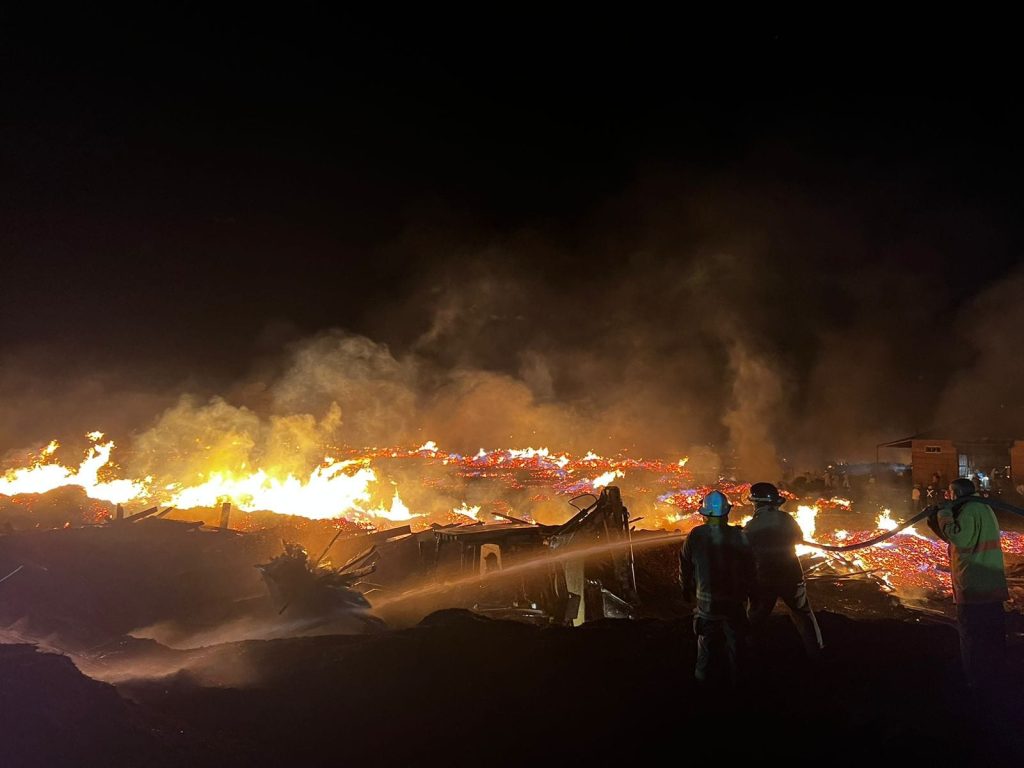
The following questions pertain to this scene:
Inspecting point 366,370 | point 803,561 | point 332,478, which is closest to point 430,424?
point 366,370

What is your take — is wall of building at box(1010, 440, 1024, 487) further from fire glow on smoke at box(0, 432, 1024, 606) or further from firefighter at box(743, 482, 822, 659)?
firefighter at box(743, 482, 822, 659)

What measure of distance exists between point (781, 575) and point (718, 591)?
1154mm

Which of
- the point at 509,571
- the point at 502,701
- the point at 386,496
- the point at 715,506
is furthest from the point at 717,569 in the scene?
the point at 386,496

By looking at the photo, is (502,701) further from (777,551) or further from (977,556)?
(977,556)

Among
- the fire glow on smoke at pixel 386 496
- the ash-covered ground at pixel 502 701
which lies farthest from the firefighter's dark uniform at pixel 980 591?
the fire glow on smoke at pixel 386 496

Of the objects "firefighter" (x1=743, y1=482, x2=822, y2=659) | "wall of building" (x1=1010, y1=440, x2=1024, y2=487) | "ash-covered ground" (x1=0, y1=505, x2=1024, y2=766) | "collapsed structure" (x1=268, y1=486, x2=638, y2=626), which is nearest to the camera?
"ash-covered ground" (x1=0, y1=505, x2=1024, y2=766)

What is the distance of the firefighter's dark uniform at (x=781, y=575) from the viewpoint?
5820mm

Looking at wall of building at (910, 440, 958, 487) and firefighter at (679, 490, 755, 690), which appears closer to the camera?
firefighter at (679, 490, 755, 690)

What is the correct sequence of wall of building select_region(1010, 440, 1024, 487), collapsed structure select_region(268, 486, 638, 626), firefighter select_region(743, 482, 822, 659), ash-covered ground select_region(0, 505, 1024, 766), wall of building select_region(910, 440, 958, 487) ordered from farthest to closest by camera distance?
wall of building select_region(910, 440, 958, 487), wall of building select_region(1010, 440, 1024, 487), collapsed structure select_region(268, 486, 638, 626), firefighter select_region(743, 482, 822, 659), ash-covered ground select_region(0, 505, 1024, 766)

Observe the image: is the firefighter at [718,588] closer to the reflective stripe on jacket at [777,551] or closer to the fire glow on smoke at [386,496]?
the reflective stripe on jacket at [777,551]

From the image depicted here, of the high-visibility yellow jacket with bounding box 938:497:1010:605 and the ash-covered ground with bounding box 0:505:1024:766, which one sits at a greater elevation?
the high-visibility yellow jacket with bounding box 938:497:1010:605

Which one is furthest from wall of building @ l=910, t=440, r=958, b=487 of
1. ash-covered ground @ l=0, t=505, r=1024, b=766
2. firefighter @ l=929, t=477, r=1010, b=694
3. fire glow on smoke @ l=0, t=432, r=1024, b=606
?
firefighter @ l=929, t=477, r=1010, b=694

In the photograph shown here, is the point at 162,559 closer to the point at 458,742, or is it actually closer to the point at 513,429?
the point at 458,742

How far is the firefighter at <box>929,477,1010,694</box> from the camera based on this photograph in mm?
5188
